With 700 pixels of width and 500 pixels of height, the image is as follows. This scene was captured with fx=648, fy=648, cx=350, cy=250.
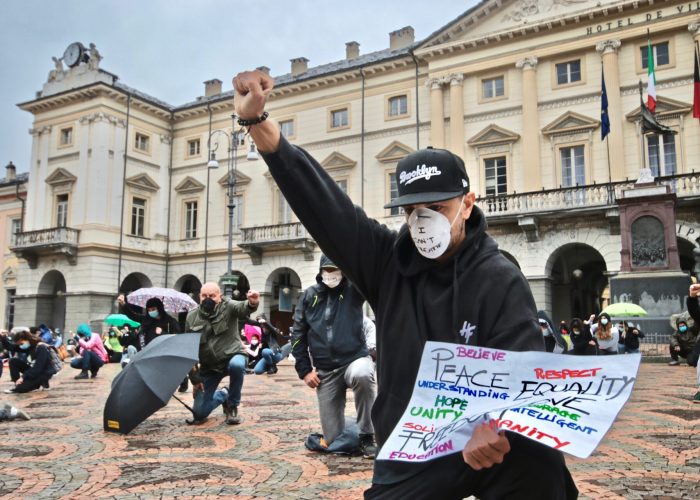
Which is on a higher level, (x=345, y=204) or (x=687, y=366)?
(x=345, y=204)

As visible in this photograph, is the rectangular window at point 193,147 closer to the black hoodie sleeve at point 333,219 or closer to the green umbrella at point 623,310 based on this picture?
the green umbrella at point 623,310

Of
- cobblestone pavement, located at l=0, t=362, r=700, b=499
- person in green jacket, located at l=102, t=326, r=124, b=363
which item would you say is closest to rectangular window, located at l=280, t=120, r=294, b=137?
person in green jacket, located at l=102, t=326, r=124, b=363

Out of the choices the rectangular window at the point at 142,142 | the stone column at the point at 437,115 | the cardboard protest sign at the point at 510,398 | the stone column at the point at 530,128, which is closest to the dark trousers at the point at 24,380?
the cardboard protest sign at the point at 510,398

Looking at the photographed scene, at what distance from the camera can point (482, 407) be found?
1707 millimetres

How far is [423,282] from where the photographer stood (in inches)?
81.2

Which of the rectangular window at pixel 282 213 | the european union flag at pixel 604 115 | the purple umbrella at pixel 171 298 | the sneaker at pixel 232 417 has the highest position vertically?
the european union flag at pixel 604 115


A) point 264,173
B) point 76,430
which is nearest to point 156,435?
point 76,430

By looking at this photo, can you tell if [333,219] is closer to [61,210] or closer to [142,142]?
[61,210]

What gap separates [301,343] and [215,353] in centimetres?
179

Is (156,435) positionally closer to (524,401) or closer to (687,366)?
(524,401)

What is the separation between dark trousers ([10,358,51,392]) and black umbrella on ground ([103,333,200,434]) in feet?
18.1

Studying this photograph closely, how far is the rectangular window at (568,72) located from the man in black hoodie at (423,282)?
26925 mm

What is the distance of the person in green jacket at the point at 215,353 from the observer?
24.3 ft

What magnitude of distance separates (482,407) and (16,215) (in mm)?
46565
